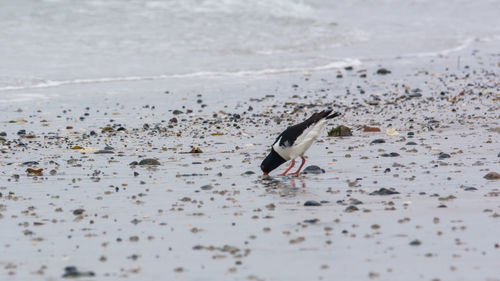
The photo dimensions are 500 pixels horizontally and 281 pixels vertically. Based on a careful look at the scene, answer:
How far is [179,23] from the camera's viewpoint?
29.9 m

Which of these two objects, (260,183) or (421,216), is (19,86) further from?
(421,216)

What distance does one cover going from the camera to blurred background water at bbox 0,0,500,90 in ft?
72.0

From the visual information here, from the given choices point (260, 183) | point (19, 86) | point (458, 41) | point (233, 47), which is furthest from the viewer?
point (458, 41)

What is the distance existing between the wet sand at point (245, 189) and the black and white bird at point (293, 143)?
0.24 metres

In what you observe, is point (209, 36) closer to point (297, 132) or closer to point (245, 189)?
point (297, 132)

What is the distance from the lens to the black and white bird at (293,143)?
947cm

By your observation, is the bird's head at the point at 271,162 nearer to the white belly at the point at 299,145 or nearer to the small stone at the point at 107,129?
the white belly at the point at 299,145

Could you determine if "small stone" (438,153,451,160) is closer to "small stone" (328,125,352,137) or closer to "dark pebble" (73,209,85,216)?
"small stone" (328,125,352,137)

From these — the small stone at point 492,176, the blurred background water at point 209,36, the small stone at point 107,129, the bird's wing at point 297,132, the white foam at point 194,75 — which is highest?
the blurred background water at point 209,36

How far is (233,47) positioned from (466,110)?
1313 centimetres

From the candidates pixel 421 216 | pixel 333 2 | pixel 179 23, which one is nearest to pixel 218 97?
pixel 421 216

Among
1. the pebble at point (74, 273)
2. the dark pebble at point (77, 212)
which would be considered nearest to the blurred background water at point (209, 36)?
the dark pebble at point (77, 212)

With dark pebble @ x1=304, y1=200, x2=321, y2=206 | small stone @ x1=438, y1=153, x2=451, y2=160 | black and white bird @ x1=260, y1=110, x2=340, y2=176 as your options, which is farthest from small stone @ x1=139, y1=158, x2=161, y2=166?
small stone @ x1=438, y1=153, x2=451, y2=160

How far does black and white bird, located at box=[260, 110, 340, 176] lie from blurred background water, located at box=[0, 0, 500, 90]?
440 inches
